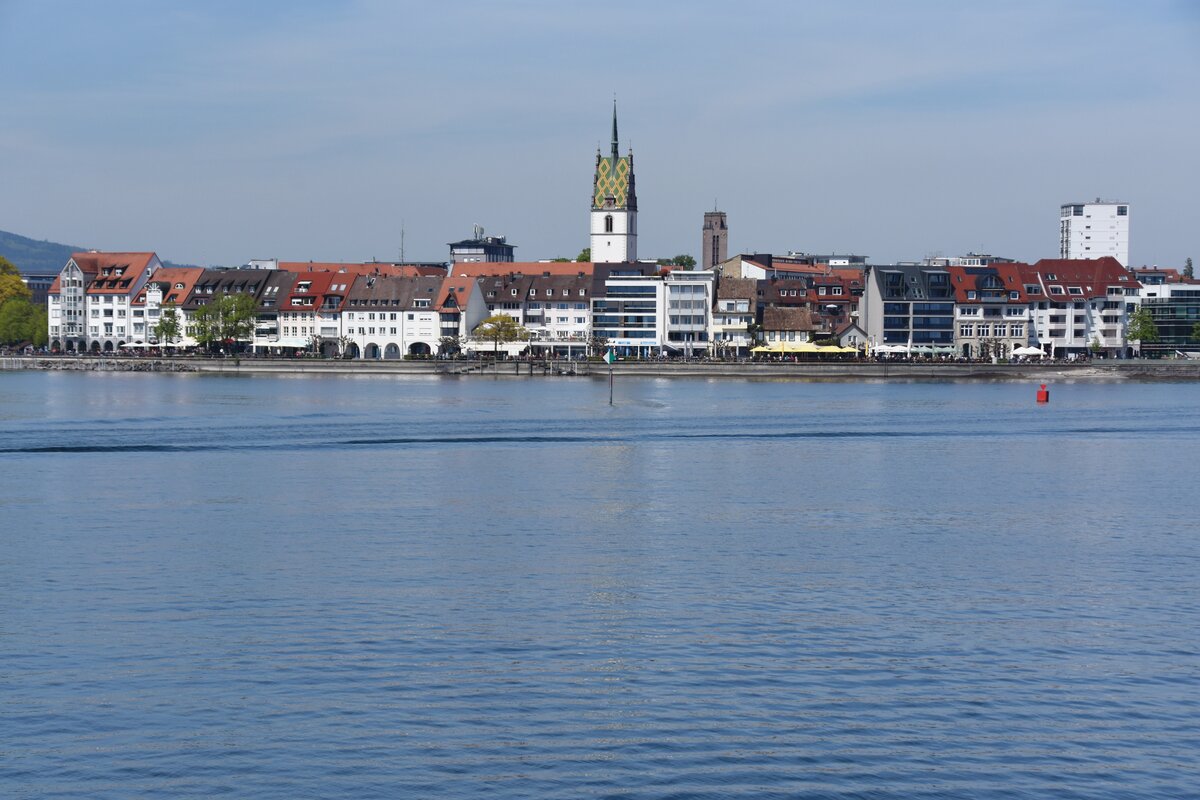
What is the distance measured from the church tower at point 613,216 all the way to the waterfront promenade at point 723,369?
42581 millimetres

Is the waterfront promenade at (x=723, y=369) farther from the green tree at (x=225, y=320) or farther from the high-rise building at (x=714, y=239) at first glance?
the high-rise building at (x=714, y=239)

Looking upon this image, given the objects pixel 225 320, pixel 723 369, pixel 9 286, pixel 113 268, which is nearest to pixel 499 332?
Answer: pixel 723 369

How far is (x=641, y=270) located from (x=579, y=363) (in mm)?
15122

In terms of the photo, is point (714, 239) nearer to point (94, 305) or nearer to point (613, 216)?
point (613, 216)

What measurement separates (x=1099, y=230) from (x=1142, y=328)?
70.4 m

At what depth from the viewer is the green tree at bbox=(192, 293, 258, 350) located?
114 m

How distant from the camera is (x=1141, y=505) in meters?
34.2

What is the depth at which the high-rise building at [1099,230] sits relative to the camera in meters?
186

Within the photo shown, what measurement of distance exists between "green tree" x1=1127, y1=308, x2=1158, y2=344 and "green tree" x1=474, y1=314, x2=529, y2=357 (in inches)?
1845

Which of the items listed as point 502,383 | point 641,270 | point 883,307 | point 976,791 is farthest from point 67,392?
point 976,791

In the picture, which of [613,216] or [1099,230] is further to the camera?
[1099,230]

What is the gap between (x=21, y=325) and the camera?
127 metres

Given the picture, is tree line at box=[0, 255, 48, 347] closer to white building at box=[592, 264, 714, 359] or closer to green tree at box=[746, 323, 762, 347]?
white building at box=[592, 264, 714, 359]

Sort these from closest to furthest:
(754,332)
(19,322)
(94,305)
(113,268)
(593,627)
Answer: (593,627), (754,332), (19,322), (94,305), (113,268)
